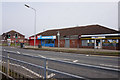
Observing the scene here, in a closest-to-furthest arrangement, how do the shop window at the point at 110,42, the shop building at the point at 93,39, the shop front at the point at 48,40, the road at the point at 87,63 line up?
the road at the point at 87,63 → the shop window at the point at 110,42 → the shop building at the point at 93,39 → the shop front at the point at 48,40

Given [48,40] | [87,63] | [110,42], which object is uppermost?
[48,40]

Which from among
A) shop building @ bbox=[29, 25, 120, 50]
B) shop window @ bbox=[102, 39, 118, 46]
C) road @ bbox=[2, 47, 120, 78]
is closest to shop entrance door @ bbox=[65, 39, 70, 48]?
shop building @ bbox=[29, 25, 120, 50]

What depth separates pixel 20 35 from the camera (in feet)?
208

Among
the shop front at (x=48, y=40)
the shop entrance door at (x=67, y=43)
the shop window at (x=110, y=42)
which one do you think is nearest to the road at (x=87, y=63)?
the shop window at (x=110, y=42)

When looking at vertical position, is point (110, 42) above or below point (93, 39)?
below

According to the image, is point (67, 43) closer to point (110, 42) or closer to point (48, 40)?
point (48, 40)

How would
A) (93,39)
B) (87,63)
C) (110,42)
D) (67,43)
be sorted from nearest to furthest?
(87,63), (110,42), (93,39), (67,43)

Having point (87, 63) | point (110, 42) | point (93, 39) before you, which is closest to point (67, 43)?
point (93, 39)

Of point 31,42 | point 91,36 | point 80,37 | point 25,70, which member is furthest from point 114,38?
point 31,42

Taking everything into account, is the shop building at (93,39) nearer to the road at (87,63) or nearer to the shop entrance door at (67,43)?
the shop entrance door at (67,43)

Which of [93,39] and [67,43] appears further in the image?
[67,43]

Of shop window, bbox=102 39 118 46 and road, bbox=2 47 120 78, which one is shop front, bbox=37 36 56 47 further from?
road, bbox=2 47 120 78

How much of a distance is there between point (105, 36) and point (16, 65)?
1905 centimetres

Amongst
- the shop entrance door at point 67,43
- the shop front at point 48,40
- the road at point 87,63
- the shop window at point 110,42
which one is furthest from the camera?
the shop front at point 48,40
